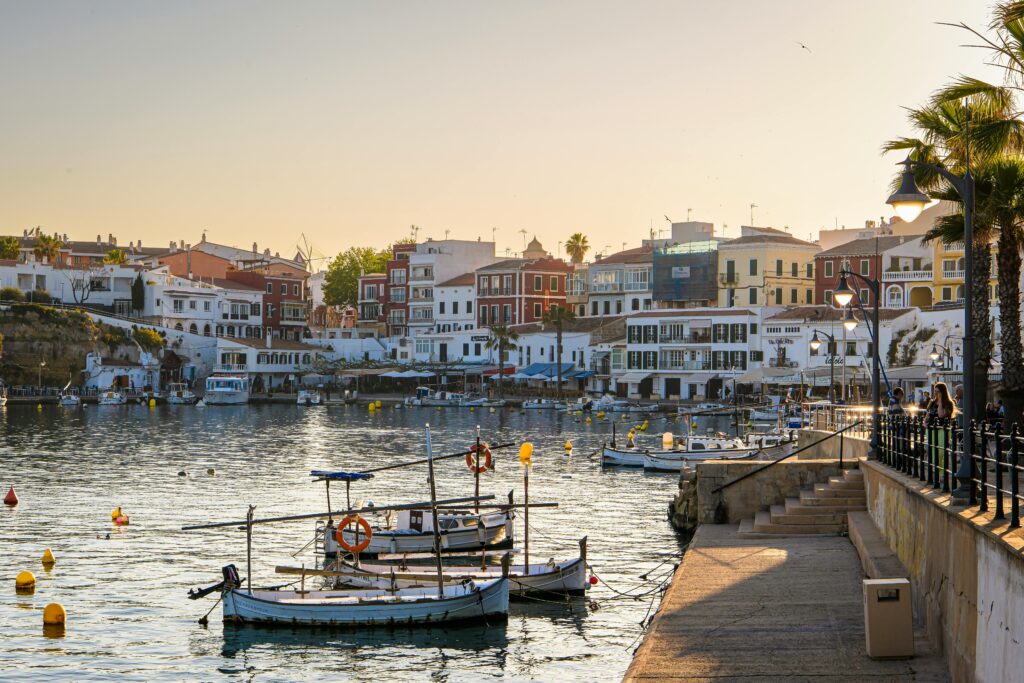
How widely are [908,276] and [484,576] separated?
8373cm

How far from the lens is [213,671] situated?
25078 mm

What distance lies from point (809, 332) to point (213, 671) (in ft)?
281

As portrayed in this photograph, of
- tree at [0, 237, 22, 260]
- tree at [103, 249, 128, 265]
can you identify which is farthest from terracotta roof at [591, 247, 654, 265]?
tree at [0, 237, 22, 260]

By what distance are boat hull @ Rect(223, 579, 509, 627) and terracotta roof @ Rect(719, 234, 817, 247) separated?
308ft

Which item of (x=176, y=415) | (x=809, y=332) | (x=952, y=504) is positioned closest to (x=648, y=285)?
(x=809, y=332)

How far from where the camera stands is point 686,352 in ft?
384

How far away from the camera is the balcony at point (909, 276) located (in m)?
106

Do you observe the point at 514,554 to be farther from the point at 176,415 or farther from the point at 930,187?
the point at 176,415

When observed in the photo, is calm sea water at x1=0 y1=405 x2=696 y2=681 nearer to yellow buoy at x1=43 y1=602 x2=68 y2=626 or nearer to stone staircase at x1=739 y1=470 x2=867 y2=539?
yellow buoy at x1=43 y1=602 x2=68 y2=626

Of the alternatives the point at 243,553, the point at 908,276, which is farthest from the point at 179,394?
the point at 243,553

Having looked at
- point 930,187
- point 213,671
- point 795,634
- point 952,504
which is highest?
point 930,187

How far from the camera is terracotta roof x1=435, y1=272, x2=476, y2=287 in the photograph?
484 ft

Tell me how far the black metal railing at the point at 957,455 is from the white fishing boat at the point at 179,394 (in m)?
112

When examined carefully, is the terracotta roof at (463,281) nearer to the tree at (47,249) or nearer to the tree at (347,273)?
the tree at (347,273)
